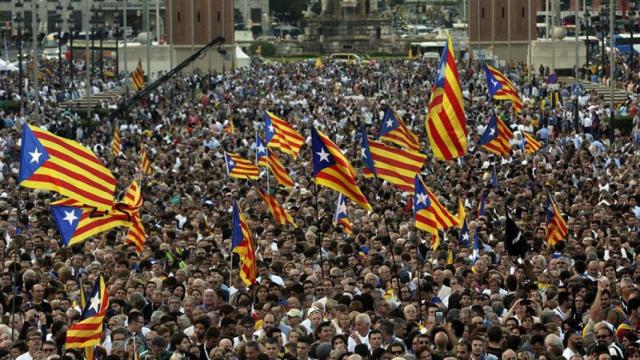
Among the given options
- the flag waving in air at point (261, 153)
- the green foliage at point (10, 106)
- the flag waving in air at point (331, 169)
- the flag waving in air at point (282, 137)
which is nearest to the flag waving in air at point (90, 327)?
the flag waving in air at point (331, 169)

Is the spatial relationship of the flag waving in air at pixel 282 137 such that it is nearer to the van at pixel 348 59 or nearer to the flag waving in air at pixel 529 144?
the flag waving in air at pixel 529 144

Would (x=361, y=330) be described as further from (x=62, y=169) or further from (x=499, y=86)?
(x=499, y=86)

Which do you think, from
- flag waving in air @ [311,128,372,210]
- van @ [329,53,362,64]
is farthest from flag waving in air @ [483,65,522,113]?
van @ [329,53,362,64]

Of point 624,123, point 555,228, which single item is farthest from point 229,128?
point 555,228

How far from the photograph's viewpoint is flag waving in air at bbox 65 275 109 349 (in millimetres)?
16281

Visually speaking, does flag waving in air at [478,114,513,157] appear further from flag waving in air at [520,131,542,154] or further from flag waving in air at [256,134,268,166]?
flag waving in air at [256,134,268,166]

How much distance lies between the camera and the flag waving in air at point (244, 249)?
68.3ft

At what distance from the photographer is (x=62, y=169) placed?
63.2 feet

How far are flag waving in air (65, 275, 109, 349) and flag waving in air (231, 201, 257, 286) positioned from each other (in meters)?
4.25

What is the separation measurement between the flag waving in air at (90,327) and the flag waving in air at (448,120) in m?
8.01

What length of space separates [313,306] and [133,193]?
5.93 meters

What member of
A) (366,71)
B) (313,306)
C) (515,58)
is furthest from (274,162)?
(515,58)

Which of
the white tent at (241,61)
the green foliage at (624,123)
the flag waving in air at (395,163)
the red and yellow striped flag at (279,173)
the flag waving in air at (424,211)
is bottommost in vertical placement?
the green foliage at (624,123)

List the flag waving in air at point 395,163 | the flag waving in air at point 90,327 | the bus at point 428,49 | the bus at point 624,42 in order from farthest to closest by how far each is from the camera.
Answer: the bus at point 428,49 → the bus at point 624,42 → the flag waving in air at point 395,163 → the flag waving in air at point 90,327
